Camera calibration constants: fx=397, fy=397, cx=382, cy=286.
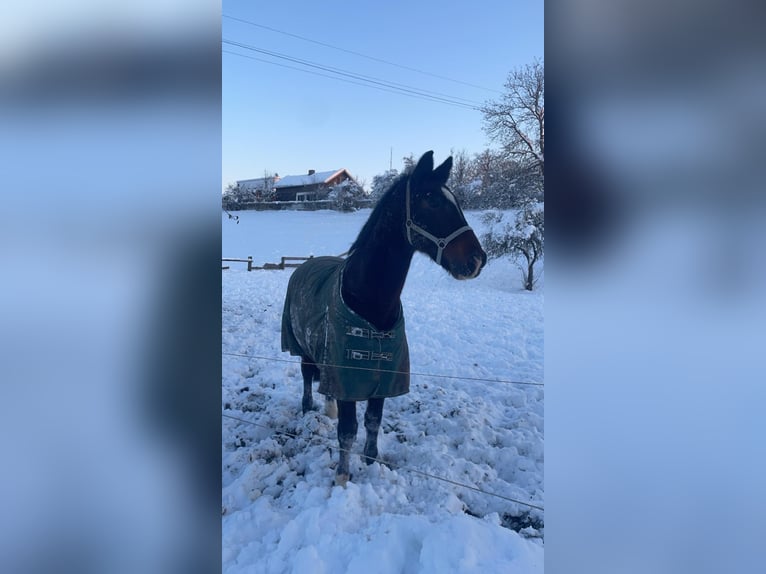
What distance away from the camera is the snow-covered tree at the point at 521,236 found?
6.47 ft

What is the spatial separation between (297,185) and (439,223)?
2.35 feet

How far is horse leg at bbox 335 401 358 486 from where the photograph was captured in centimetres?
188

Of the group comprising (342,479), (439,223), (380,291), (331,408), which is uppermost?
(439,223)

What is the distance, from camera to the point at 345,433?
192cm

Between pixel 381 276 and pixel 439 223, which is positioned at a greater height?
pixel 439 223

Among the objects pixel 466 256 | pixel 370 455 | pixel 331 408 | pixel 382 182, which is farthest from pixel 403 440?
pixel 382 182

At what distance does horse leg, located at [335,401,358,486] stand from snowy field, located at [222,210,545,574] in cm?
7

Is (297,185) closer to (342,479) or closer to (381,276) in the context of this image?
(381,276)

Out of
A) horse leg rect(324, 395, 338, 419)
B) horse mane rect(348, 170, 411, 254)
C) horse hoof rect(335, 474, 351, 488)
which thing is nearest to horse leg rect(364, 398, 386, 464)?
horse hoof rect(335, 474, 351, 488)
